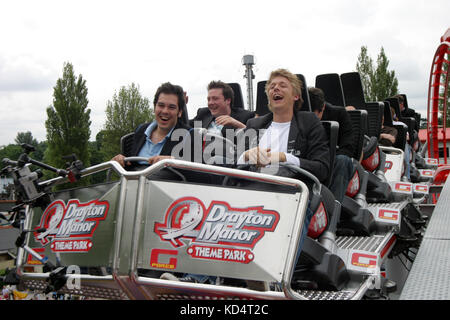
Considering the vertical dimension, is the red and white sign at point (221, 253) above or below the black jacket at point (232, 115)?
below

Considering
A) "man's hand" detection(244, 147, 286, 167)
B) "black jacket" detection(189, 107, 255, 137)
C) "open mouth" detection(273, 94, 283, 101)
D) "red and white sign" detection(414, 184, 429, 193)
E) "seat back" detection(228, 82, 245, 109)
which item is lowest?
"red and white sign" detection(414, 184, 429, 193)

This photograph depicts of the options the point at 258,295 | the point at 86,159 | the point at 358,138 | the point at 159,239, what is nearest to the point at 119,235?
the point at 159,239

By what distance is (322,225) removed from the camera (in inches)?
114

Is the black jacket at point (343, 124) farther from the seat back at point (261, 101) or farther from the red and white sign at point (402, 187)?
the red and white sign at point (402, 187)

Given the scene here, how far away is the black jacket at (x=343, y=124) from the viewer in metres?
4.07

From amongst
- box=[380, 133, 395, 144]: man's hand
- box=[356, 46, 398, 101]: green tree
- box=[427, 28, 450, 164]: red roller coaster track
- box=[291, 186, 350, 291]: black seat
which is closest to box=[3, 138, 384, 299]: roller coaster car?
box=[291, 186, 350, 291]: black seat

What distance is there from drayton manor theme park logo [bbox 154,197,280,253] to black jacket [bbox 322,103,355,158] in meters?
2.20

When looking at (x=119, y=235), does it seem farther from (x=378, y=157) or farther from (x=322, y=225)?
(x=378, y=157)

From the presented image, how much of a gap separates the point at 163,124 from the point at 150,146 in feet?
0.63

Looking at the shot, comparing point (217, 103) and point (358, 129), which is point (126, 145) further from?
point (358, 129)

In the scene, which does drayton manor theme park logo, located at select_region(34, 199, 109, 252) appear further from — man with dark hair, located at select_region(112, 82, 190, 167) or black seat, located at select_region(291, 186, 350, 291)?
black seat, located at select_region(291, 186, 350, 291)

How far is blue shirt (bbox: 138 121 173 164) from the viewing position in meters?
3.08

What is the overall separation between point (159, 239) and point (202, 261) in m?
0.23

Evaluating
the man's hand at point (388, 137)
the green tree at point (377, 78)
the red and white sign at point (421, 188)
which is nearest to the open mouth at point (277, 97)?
the red and white sign at point (421, 188)
